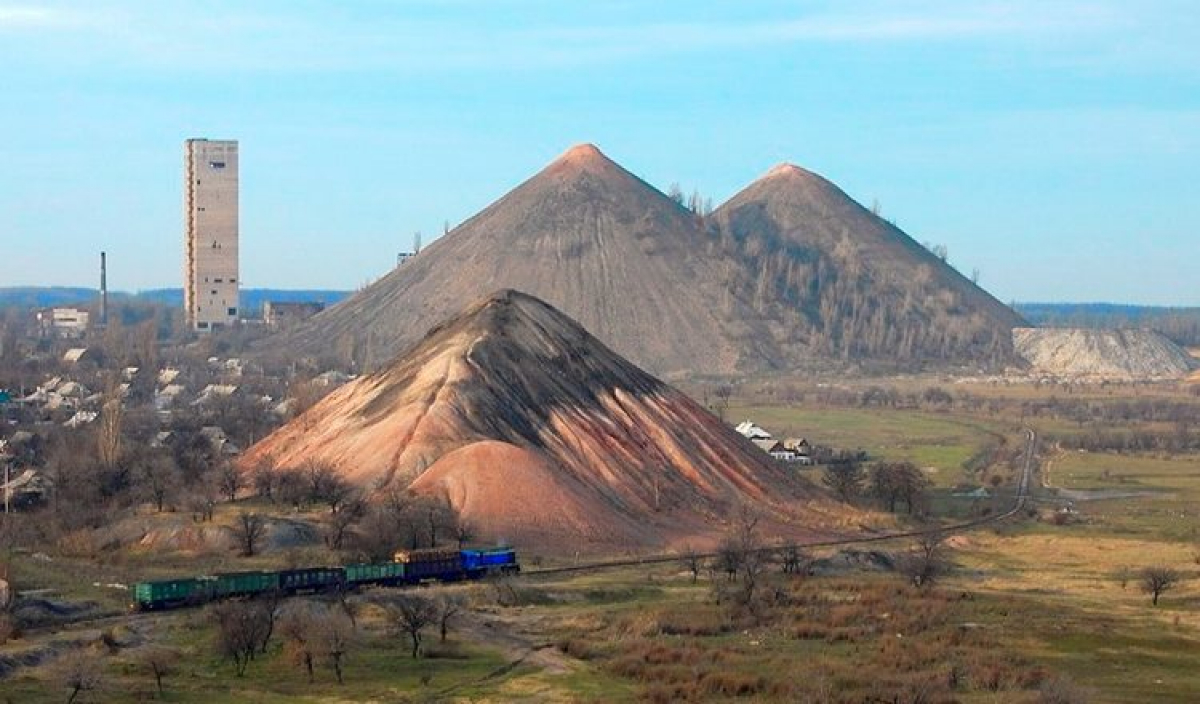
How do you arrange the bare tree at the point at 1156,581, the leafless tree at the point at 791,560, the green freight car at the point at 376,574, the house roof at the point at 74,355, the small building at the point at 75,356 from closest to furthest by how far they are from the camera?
the green freight car at the point at 376,574
the bare tree at the point at 1156,581
the leafless tree at the point at 791,560
the small building at the point at 75,356
the house roof at the point at 74,355

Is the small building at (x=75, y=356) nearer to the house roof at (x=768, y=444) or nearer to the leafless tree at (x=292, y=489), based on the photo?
the house roof at (x=768, y=444)

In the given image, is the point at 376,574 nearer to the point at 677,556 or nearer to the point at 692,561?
the point at 692,561

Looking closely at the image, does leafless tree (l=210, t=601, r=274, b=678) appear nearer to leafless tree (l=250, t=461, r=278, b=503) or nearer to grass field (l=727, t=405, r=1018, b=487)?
leafless tree (l=250, t=461, r=278, b=503)

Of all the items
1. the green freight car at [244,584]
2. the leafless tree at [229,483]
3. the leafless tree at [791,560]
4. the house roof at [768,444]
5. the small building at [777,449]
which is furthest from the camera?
the house roof at [768,444]

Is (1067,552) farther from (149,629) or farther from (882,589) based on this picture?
(149,629)

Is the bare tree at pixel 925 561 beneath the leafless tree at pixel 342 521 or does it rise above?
beneath

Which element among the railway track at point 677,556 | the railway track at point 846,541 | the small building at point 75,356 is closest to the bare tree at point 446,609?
the railway track at point 677,556

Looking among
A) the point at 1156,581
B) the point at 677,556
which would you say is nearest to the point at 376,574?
the point at 677,556
